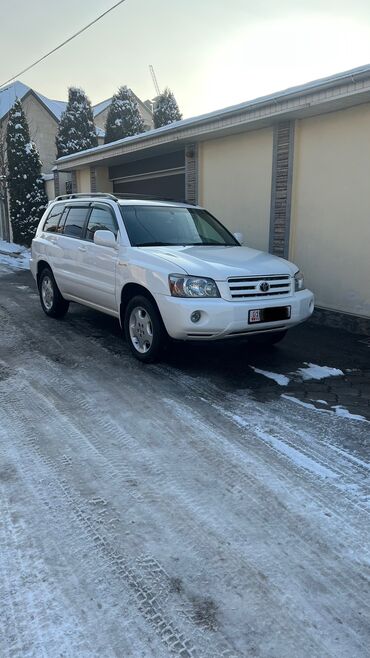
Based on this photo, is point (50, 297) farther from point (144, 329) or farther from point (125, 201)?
point (144, 329)

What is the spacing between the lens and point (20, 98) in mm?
35875

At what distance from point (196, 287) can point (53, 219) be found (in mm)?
3644

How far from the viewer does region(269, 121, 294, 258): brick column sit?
26.4 ft

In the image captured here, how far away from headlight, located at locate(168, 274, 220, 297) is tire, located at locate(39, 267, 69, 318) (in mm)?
3063

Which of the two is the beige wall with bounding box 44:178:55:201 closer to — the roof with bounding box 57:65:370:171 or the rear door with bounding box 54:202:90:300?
the roof with bounding box 57:65:370:171

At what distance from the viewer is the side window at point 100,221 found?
19.6 ft

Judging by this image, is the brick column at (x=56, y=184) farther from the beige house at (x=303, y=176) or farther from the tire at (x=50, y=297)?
the tire at (x=50, y=297)

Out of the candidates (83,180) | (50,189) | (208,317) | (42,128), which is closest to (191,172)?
→ (208,317)

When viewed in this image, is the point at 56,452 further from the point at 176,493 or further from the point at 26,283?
the point at 26,283

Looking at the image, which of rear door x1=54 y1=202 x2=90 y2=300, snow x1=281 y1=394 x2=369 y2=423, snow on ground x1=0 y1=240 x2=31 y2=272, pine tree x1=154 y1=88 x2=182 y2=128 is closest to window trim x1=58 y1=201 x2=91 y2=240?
rear door x1=54 y1=202 x2=90 y2=300

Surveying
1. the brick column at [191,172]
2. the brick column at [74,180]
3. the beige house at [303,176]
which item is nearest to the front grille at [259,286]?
the beige house at [303,176]

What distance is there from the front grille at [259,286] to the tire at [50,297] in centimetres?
337

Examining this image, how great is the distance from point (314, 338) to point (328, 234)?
1849 millimetres

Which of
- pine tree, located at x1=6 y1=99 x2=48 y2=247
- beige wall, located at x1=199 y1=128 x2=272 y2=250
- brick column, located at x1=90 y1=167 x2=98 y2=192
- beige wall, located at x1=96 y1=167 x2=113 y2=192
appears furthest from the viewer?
pine tree, located at x1=6 y1=99 x2=48 y2=247
